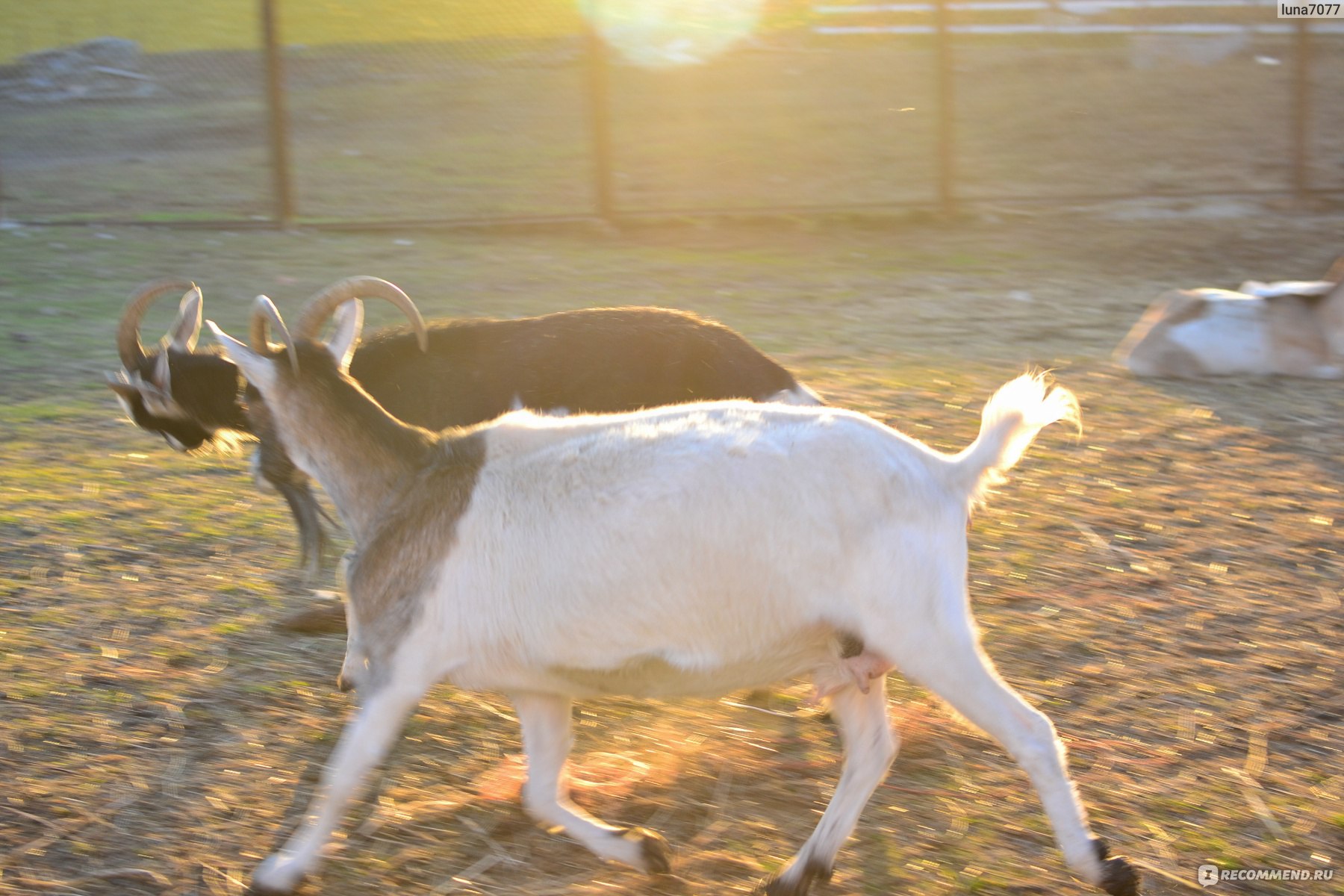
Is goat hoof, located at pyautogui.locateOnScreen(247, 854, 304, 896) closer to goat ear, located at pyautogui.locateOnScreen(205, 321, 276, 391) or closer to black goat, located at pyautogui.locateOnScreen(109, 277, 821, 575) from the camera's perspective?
goat ear, located at pyautogui.locateOnScreen(205, 321, 276, 391)

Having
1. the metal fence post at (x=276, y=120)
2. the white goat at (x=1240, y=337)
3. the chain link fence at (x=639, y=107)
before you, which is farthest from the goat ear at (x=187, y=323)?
the metal fence post at (x=276, y=120)

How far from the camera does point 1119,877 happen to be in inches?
106

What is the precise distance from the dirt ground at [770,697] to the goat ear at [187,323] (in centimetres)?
75

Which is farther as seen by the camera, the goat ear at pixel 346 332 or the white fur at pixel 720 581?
the goat ear at pixel 346 332

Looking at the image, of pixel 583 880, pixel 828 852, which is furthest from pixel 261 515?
pixel 828 852

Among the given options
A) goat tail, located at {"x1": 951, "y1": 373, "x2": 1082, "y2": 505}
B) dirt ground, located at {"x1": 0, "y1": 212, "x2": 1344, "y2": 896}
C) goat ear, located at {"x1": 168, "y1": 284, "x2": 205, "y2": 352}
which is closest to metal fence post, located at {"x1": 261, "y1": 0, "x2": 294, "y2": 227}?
dirt ground, located at {"x1": 0, "y1": 212, "x2": 1344, "y2": 896}

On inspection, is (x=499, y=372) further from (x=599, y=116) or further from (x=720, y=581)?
(x=599, y=116)

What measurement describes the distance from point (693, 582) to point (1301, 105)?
9.20 metres

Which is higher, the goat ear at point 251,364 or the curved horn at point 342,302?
the curved horn at point 342,302

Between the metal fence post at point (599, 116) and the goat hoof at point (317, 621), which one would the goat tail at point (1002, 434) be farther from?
the metal fence post at point (599, 116)

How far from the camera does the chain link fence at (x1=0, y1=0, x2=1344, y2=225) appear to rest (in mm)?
10664

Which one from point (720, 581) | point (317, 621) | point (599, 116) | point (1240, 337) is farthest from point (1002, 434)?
point (599, 116)

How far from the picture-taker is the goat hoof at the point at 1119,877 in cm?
269

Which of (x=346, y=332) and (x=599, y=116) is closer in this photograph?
(x=346, y=332)
